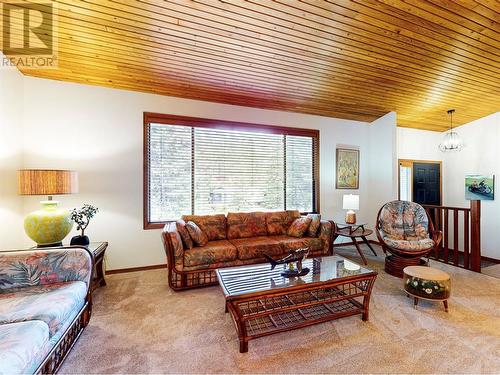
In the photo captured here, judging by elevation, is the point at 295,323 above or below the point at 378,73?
below

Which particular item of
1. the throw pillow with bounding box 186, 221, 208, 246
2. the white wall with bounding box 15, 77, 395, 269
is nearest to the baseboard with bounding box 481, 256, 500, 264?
the throw pillow with bounding box 186, 221, 208, 246

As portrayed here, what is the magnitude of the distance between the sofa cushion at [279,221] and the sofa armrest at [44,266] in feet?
8.30

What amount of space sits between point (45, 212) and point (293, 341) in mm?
2840

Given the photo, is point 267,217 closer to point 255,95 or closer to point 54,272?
point 255,95

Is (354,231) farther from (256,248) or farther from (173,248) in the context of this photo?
(173,248)

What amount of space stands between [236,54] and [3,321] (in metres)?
3.25

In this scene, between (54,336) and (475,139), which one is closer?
(54,336)

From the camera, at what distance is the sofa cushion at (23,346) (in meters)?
1.14

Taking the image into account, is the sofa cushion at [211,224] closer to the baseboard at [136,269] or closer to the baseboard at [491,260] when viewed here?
the baseboard at [136,269]

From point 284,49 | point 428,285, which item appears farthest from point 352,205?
point 284,49

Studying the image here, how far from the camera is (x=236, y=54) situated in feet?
9.75

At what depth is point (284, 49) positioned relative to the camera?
2.92 m

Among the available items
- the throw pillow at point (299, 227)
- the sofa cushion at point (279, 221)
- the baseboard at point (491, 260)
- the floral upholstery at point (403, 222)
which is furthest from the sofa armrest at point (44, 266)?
the baseboard at point (491, 260)

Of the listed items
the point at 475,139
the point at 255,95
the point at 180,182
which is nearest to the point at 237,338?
the point at 180,182
